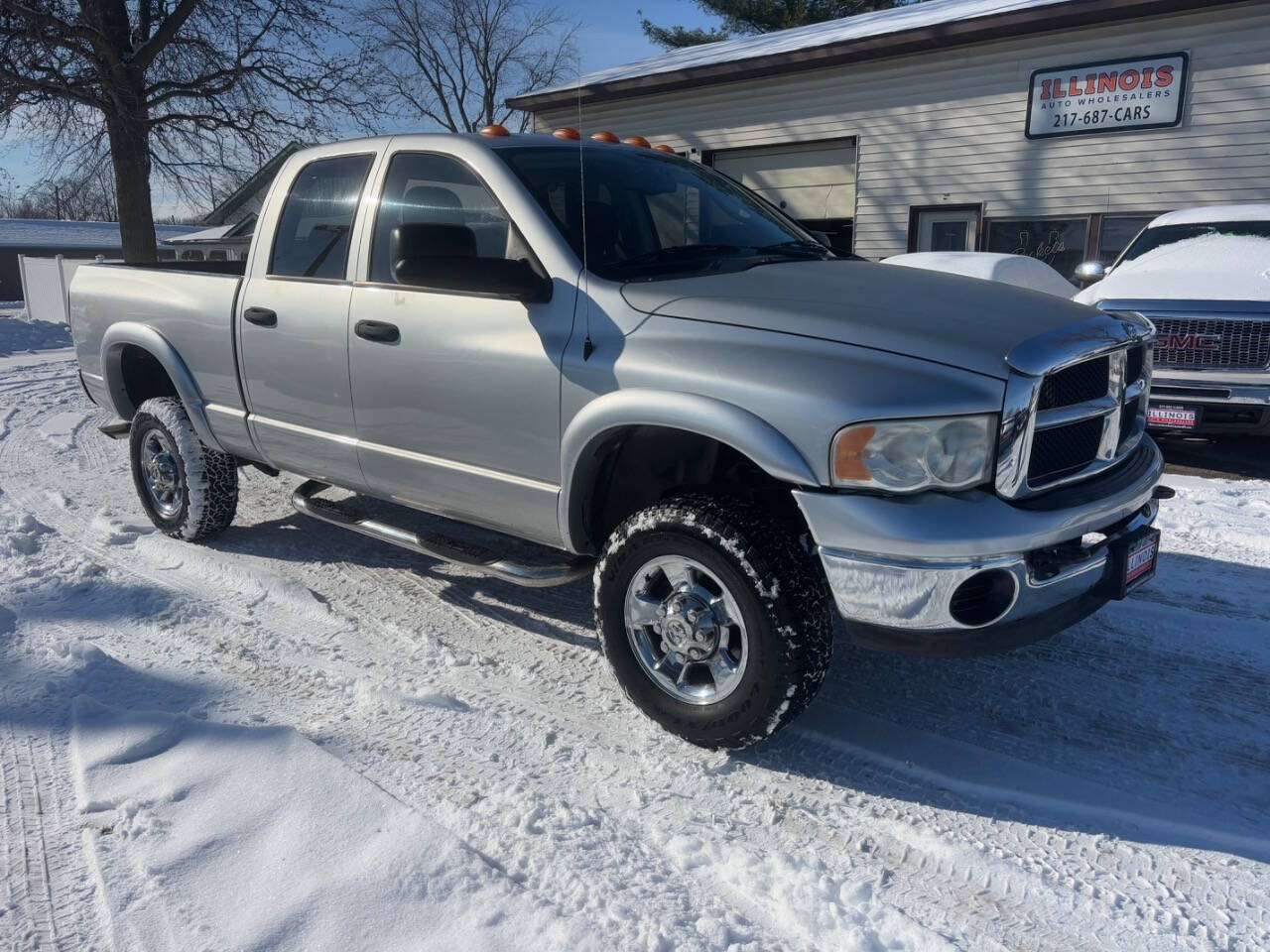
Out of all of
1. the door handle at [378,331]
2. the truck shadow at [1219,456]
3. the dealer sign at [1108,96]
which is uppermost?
the dealer sign at [1108,96]

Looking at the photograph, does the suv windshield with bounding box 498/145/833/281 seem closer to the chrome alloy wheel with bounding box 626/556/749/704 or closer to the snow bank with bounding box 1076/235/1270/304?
the chrome alloy wheel with bounding box 626/556/749/704

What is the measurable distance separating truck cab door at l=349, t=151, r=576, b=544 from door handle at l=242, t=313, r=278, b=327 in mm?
586

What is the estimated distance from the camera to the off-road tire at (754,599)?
282 cm

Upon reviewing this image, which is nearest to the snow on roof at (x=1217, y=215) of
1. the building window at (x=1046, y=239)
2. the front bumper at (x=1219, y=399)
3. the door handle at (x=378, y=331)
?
the front bumper at (x=1219, y=399)

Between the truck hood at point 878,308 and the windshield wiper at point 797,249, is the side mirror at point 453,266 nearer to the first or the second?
the truck hood at point 878,308

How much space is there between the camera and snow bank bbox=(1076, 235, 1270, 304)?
7.11m

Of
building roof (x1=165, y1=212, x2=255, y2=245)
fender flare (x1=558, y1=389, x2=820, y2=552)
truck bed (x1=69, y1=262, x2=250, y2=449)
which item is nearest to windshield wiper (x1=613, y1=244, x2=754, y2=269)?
fender flare (x1=558, y1=389, x2=820, y2=552)

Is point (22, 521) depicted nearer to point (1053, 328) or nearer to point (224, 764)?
point (224, 764)

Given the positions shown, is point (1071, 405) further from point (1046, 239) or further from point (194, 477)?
point (1046, 239)

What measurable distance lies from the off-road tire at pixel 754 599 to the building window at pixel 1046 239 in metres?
11.2

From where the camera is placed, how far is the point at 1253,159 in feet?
36.4

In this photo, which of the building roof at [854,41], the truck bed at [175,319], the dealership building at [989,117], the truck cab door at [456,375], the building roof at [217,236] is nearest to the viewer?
the truck cab door at [456,375]

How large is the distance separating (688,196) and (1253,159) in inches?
399

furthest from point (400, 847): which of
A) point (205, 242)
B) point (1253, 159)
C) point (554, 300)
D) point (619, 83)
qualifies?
point (205, 242)
